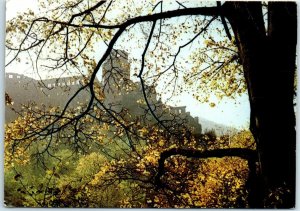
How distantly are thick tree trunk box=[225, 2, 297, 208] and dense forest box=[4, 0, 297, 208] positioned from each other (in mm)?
Answer: 373

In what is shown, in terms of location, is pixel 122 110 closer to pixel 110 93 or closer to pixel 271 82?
pixel 110 93

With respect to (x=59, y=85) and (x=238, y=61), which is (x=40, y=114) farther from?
(x=238, y=61)

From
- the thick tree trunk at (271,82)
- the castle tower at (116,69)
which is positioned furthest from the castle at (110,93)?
the thick tree trunk at (271,82)

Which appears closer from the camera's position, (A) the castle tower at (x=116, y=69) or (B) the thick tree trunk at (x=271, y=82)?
(B) the thick tree trunk at (x=271, y=82)

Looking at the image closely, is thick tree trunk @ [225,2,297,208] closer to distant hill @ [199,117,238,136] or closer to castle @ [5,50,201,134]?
distant hill @ [199,117,238,136]

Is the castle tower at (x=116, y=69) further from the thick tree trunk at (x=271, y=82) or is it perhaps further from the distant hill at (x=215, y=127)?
the thick tree trunk at (x=271, y=82)

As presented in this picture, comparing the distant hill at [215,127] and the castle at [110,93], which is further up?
the castle at [110,93]

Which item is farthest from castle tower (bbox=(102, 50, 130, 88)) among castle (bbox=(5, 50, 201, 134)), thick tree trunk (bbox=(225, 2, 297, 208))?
thick tree trunk (bbox=(225, 2, 297, 208))

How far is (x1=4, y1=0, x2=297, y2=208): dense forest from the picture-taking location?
2.94 meters

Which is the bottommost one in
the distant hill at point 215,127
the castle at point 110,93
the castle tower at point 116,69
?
the distant hill at point 215,127

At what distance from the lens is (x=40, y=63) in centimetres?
304

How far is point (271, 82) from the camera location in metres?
2.40

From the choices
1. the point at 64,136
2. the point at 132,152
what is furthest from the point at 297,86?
the point at 64,136

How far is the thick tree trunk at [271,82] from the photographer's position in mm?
2402
